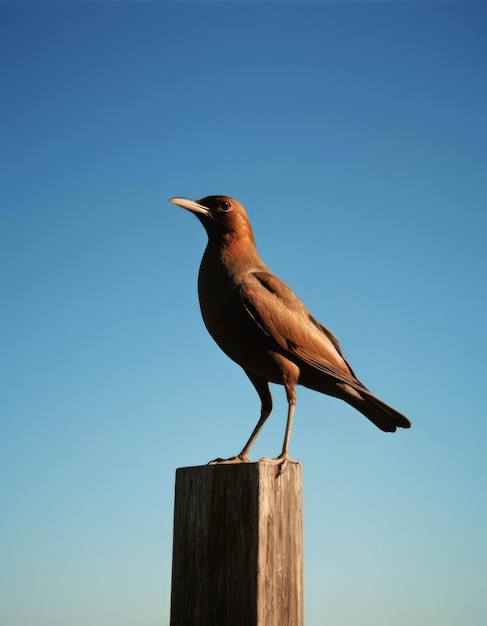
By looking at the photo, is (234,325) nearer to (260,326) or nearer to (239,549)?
(260,326)

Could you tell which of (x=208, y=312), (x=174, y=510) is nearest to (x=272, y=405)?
(x=208, y=312)

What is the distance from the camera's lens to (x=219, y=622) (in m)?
3.64

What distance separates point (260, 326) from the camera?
4.72 m

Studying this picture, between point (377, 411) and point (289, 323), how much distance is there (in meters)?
0.95

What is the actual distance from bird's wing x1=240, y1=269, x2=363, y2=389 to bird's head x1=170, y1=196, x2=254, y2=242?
1.25 feet

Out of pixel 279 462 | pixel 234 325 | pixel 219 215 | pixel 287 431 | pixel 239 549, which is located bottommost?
pixel 239 549

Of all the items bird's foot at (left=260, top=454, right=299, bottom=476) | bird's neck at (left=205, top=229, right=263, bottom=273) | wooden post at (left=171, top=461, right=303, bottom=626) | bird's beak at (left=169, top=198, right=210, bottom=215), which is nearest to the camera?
wooden post at (left=171, top=461, right=303, bottom=626)

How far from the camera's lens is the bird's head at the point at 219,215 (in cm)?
511

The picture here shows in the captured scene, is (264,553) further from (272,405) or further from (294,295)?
(294,295)

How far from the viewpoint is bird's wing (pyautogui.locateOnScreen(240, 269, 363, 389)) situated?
4738 mm

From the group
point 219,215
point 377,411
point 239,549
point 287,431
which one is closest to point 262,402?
point 287,431

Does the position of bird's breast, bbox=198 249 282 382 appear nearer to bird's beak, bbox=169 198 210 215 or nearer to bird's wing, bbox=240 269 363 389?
bird's wing, bbox=240 269 363 389

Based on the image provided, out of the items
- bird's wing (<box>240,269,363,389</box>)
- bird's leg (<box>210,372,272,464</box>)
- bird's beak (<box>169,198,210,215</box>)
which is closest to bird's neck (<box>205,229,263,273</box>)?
bird's wing (<box>240,269,363,389</box>)

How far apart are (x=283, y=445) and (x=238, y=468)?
60 centimetres
